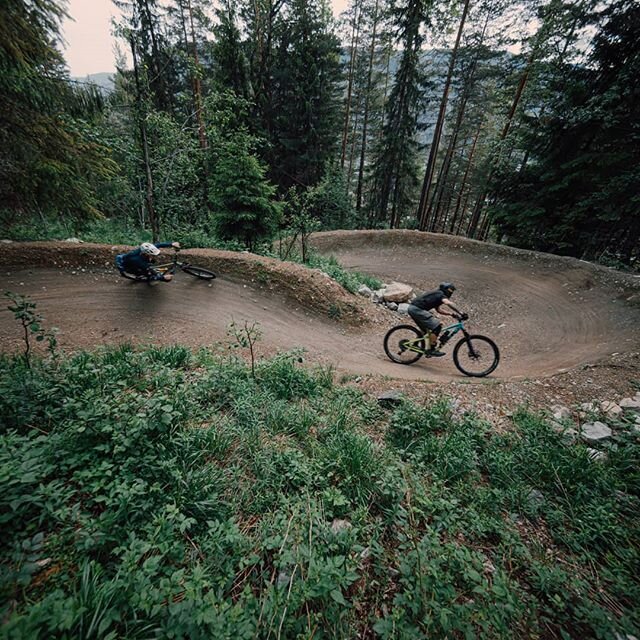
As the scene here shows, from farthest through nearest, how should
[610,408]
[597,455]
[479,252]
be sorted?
[479,252] < [610,408] < [597,455]

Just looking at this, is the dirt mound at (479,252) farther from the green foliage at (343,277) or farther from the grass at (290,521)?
the grass at (290,521)

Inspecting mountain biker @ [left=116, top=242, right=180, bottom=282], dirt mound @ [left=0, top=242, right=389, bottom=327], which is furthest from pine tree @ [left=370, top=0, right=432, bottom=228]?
mountain biker @ [left=116, top=242, right=180, bottom=282]

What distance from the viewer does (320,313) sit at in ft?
→ 31.5

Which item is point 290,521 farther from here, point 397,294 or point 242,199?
point 242,199

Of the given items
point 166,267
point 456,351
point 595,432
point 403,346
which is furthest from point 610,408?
point 166,267

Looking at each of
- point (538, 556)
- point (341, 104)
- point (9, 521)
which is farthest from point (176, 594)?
point (341, 104)

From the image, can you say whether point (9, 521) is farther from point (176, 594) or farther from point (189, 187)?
point (189, 187)

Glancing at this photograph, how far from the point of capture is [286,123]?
22.3 meters

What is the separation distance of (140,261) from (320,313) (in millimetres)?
5692

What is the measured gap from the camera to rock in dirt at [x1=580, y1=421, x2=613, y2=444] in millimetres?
3975

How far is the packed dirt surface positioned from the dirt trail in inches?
1.3

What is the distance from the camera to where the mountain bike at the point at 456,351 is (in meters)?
6.79

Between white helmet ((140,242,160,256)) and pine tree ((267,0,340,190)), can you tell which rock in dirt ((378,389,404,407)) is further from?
pine tree ((267,0,340,190))

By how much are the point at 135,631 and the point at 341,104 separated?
95.1 ft
